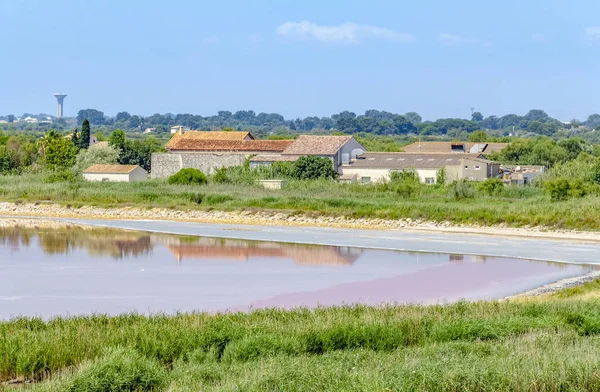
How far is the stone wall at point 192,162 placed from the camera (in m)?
57.5

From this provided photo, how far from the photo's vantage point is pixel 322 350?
11.1 m

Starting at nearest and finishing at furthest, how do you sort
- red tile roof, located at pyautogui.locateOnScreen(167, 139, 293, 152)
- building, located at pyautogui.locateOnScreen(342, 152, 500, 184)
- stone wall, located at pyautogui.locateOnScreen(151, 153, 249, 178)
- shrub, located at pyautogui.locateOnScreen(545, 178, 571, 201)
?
1. shrub, located at pyautogui.locateOnScreen(545, 178, 571, 201)
2. building, located at pyautogui.locateOnScreen(342, 152, 500, 184)
3. stone wall, located at pyautogui.locateOnScreen(151, 153, 249, 178)
4. red tile roof, located at pyautogui.locateOnScreen(167, 139, 293, 152)

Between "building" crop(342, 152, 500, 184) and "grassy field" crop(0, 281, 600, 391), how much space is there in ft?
122

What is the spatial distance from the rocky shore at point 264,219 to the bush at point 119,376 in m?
23.8

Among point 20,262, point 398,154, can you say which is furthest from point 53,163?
point 20,262

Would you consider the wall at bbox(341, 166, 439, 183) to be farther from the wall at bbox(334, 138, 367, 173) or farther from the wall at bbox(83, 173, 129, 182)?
the wall at bbox(83, 173, 129, 182)

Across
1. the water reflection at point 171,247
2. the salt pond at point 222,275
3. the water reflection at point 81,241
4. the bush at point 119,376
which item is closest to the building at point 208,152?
the water reflection at point 81,241

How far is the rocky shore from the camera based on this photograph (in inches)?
1277

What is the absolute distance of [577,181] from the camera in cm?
4075

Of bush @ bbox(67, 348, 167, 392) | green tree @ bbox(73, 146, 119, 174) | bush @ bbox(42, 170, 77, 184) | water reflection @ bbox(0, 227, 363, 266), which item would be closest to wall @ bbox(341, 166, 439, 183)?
bush @ bbox(42, 170, 77, 184)

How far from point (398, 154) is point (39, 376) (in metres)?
45.4

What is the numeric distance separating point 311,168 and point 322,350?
132ft

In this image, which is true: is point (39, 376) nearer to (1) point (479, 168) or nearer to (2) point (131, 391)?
(2) point (131, 391)

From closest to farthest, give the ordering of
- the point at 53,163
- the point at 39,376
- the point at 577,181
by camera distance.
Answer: the point at 39,376, the point at 577,181, the point at 53,163
